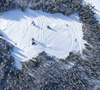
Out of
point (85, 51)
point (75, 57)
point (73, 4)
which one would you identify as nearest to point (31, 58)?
point (75, 57)

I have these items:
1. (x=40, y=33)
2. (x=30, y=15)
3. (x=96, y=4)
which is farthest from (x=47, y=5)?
(x=96, y=4)

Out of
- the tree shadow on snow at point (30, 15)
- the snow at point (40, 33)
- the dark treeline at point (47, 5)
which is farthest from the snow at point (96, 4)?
the snow at point (40, 33)

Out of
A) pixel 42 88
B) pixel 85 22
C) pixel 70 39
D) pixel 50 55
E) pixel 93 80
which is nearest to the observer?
pixel 42 88

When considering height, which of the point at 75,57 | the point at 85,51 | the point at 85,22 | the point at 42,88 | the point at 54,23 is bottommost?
the point at 42,88

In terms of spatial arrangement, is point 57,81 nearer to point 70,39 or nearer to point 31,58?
point 31,58

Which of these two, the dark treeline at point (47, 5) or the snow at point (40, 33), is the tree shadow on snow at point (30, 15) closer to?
the snow at point (40, 33)

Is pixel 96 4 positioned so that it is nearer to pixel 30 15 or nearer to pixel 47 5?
pixel 47 5
